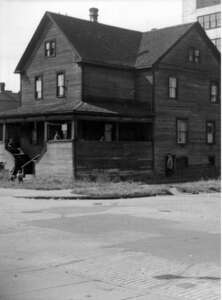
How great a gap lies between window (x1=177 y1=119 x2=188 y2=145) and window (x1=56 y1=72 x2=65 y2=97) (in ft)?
27.5

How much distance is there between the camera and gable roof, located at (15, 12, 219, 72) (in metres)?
36.7

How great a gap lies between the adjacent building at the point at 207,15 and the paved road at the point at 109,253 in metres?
61.7

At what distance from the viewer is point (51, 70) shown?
37719mm

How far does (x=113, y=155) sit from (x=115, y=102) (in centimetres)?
474

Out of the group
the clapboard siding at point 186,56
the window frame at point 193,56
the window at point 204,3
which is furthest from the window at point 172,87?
the window at point 204,3

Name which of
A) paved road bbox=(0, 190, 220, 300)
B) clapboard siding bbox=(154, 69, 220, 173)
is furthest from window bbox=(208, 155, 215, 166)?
paved road bbox=(0, 190, 220, 300)

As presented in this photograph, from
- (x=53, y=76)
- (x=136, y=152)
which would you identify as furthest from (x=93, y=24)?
(x=136, y=152)

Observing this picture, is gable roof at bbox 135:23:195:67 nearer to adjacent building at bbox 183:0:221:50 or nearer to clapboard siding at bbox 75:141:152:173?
clapboard siding at bbox 75:141:152:173

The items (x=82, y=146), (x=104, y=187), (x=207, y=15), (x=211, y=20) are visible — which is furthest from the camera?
(x=207, y=15)

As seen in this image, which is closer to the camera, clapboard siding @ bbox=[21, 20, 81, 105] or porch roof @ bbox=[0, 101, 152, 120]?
porch roof @ bbox=[0, 101, 152, 120]

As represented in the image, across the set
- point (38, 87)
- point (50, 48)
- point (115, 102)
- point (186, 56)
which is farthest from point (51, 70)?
point (186, 56)

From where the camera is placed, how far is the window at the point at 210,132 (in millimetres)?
41969

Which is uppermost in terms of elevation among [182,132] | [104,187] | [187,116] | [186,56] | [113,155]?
[186,56]

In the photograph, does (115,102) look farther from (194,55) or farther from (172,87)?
(194,55)
